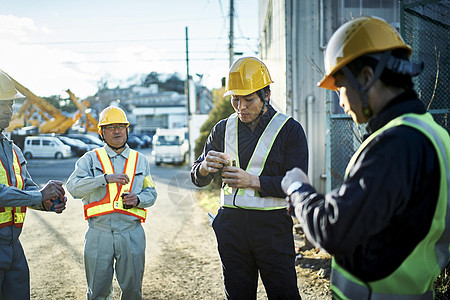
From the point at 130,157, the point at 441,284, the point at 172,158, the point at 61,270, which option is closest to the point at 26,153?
the point at 172,158

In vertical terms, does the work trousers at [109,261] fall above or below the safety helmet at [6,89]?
below

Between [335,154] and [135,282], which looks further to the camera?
[335,154]

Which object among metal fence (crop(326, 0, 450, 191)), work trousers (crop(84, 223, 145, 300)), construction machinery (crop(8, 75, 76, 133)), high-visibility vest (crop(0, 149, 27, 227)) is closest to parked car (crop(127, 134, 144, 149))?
construction machinery (crop(8, 75, 76, 133))

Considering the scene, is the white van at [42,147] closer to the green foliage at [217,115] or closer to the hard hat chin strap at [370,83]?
the green foliage at [217,115]

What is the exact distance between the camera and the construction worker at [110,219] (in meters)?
3.36

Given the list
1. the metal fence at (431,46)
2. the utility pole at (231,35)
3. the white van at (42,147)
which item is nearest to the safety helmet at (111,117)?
the metal fence at (431,46)

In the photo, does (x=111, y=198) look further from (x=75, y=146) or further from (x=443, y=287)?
(x=75, y=146)

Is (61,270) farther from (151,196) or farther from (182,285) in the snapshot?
(151,196)

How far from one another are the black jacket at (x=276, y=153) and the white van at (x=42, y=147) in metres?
25.9

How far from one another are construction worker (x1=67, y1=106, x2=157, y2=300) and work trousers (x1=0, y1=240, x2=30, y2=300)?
53 cm

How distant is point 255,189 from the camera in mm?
2748

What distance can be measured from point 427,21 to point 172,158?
62.2 ft

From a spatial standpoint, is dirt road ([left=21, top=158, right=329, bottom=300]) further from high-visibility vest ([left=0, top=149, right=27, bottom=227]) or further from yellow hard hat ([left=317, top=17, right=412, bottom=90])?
yellow hard hat ([left=317, top=17, right=412, bottom=90])

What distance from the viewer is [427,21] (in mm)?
4836
